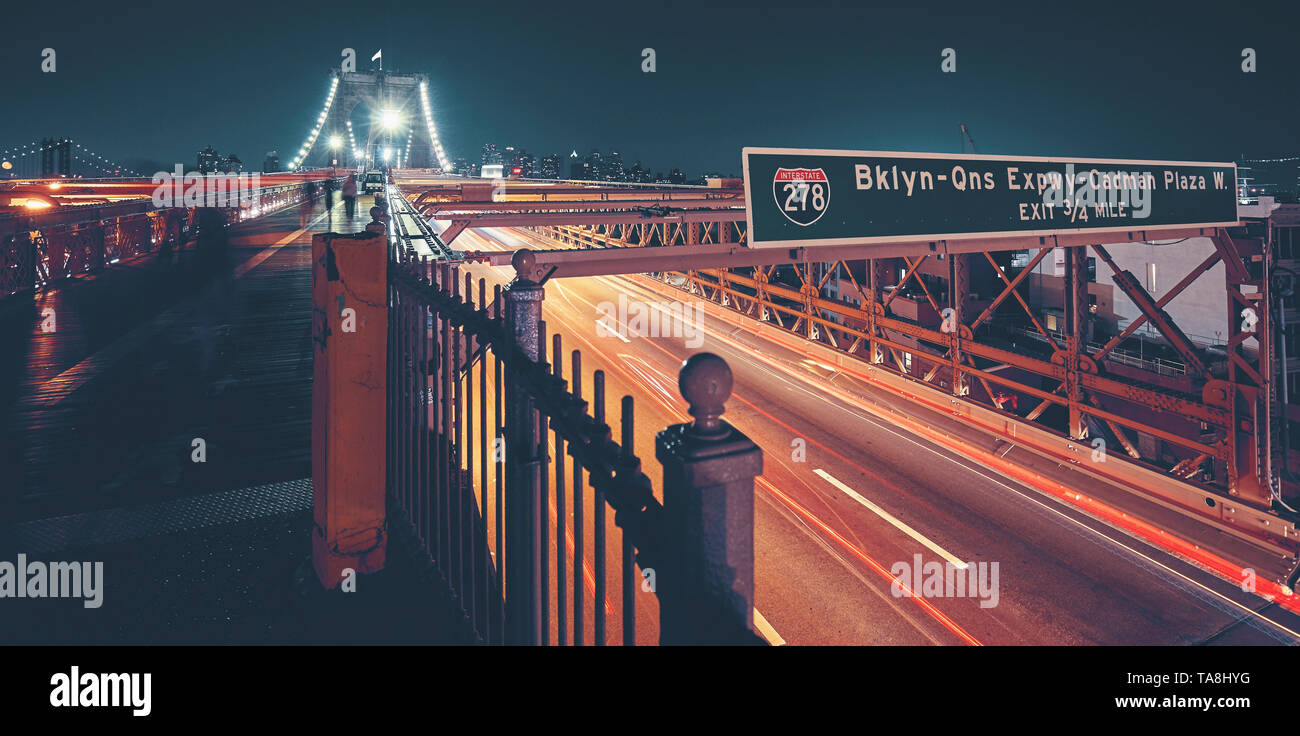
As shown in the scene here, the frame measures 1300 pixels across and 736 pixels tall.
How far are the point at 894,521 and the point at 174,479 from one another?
1068 centimetres

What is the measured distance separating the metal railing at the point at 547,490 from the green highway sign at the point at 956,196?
4.28 meters

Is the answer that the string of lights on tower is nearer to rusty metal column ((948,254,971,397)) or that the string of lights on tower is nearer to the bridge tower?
the bridge tower

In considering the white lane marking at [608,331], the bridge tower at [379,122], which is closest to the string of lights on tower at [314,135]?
the bridge tower at [379,122]

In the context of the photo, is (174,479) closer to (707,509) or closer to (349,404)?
(349,404)

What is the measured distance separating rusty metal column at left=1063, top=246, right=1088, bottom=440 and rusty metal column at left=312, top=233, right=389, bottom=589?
1395 cm

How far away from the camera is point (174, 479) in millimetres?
3869

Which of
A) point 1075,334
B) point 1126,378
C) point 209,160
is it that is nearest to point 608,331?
point 1075,334

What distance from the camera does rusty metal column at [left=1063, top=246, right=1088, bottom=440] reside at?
13.3m

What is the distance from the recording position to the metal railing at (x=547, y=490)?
134 cm
